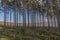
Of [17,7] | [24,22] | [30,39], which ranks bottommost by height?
[30,39]

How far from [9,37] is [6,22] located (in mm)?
3043

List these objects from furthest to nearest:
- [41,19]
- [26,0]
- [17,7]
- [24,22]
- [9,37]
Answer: [41,19], [24,22], [17,7], [26,0], [9,37]

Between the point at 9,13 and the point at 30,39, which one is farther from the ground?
the point at 9,13

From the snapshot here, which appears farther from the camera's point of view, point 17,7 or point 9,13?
point 9,13

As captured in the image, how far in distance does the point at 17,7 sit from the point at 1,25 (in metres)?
1.57

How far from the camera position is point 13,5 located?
788 centimetres

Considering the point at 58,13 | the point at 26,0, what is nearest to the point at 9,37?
the point at 26,0

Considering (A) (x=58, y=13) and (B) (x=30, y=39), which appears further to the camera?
(A) (x=58, y=13)

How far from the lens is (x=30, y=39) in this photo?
5.87 metres

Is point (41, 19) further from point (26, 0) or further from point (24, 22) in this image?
point (26, 0)

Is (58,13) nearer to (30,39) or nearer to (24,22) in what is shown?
(24,22)

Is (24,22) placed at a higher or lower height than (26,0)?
lower

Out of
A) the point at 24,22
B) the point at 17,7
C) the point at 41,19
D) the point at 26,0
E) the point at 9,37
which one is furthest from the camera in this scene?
the point at 41,19

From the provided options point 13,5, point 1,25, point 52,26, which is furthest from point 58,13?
point 1,25
